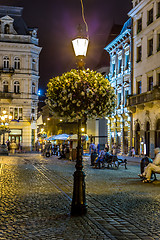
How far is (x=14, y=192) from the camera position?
11422 mm

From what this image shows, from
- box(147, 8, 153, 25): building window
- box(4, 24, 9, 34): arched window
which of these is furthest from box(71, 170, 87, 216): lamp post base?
box(4, 24, 9, 34): arched window

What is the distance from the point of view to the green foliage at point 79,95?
29.4 feet

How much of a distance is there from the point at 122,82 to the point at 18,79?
1831cm

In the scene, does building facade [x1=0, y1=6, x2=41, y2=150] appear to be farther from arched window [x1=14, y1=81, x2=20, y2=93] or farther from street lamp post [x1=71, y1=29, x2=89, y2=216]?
street lamp post [x1=71, y1=29, x2=89, y2=216]

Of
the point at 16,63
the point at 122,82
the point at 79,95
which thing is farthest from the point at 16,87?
the point at 79,95

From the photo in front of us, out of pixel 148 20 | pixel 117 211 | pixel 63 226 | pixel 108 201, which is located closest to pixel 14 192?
pixel 108 201

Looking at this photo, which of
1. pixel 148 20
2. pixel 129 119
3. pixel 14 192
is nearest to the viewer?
pixel 14 192

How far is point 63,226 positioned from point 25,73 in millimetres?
49455

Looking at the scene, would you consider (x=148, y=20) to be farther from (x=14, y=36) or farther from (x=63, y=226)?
(x=63, y=226)

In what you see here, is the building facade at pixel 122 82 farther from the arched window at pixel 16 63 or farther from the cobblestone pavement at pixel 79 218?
the cobblestone pavement at pixel 79 218

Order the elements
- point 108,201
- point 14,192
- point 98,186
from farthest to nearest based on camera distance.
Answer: point 98,186 < point 14,192 < point 108,201

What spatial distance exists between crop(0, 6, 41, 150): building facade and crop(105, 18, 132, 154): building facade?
13750 mm

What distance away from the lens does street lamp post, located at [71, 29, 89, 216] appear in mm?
8203

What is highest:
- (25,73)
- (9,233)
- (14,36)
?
(14,36)
